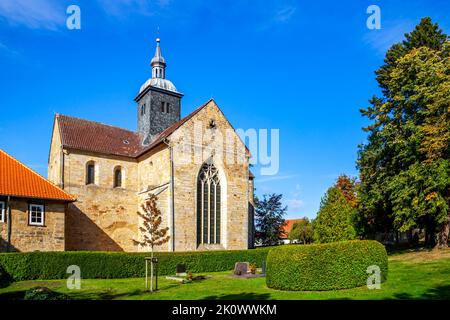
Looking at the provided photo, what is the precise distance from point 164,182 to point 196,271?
732 cm

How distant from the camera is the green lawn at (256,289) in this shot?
1249cm

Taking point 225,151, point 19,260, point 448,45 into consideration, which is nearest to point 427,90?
point 448,45

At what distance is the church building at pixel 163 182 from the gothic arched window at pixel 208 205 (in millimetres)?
74

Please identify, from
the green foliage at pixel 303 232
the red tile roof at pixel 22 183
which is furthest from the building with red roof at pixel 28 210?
the green foliage at pixel 303 232

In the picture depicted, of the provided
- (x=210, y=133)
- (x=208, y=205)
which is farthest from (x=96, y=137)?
(x=208, y=205)

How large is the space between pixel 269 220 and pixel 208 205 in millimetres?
14721

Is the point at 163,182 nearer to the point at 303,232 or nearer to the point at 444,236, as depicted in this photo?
the point at 444,236

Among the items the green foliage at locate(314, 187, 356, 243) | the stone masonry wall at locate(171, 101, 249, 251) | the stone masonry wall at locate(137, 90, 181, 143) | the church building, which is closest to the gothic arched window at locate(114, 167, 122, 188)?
the church building

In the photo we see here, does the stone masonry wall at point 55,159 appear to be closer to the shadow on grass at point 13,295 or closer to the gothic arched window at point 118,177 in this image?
the gothic arched window at point 118,177

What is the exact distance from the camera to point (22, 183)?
907 inches

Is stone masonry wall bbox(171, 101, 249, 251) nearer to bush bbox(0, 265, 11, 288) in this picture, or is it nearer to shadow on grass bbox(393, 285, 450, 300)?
bush bbox(0, 265, 11, 288)

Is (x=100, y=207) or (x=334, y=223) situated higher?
(x=100, y=207)

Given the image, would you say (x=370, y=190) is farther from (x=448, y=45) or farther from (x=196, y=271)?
(x=196, y=271)

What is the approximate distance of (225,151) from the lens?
30.3 m
